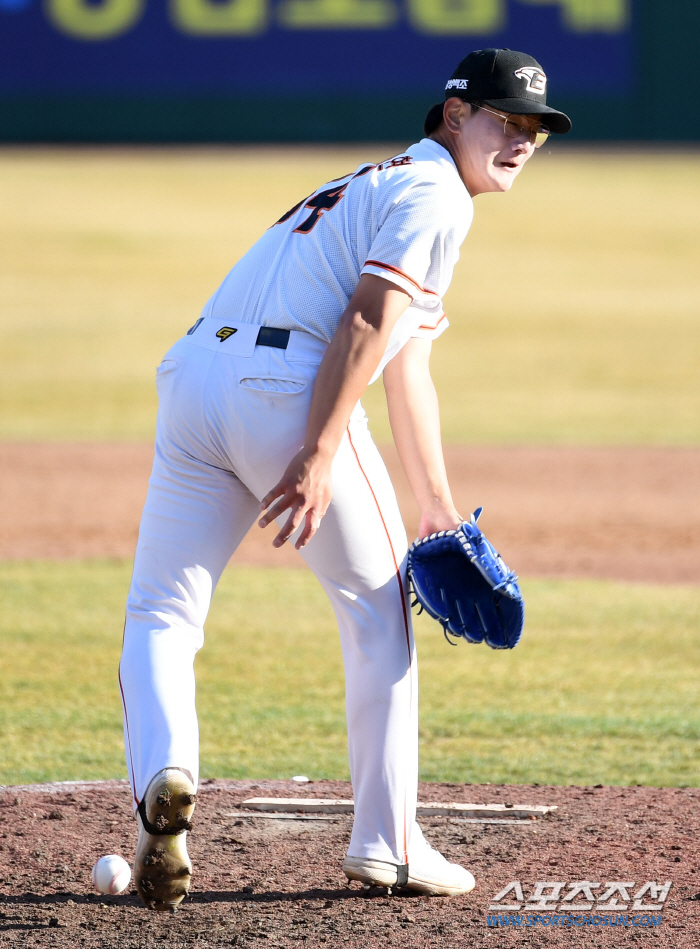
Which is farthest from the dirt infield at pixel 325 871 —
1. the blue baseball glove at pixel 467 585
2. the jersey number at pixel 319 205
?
the jersey number at pixel 319 205

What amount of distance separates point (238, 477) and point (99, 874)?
0.85 metres

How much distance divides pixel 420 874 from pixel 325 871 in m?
0.29

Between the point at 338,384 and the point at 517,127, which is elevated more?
the point at 517,127

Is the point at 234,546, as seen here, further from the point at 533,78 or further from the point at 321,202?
the point at 533,78

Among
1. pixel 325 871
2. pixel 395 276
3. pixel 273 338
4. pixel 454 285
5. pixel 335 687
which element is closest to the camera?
pixel 395 276

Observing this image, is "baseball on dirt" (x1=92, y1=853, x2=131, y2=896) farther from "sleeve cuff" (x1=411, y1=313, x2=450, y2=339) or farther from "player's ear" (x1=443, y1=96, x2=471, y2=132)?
"player's ear" (x1=443, y1=96, x2=471, y2=132)

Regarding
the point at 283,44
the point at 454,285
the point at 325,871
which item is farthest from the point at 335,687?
the point at 283,44

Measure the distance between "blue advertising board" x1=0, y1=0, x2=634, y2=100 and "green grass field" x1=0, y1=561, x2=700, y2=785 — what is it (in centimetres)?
1737

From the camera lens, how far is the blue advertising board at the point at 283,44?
22406 millimetres

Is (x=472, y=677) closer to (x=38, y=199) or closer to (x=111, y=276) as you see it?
(x=111, y=276)

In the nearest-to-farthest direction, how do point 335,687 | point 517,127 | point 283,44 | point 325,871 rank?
point 517,127, point 325,871, point 335,687, point 283,44

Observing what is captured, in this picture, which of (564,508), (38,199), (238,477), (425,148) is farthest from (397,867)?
(38,199)

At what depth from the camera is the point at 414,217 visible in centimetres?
243

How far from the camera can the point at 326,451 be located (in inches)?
95.3
